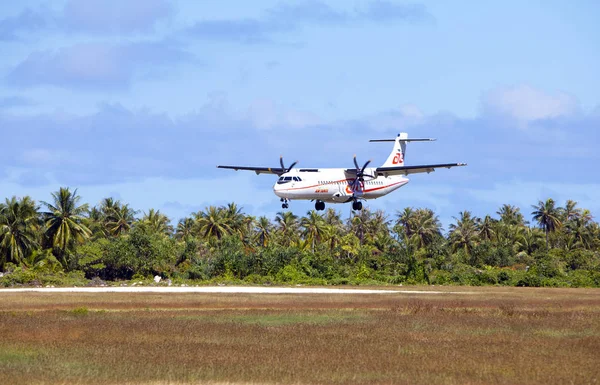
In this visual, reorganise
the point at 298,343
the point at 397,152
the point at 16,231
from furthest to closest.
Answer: the point at 16,231
the point at 397,152
the point at 298,343

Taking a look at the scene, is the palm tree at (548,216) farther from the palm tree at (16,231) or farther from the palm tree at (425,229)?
the palm tree at (16,231)

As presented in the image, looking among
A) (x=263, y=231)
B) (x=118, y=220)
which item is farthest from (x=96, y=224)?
(x=263, y=231)

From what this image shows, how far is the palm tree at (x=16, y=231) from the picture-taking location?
87.1 meters

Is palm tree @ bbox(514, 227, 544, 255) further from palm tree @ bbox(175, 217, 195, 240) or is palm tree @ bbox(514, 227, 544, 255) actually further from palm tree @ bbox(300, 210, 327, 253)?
palm tree @ bbox(175, 217, 195, 240)

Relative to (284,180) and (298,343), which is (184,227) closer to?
(284,180)

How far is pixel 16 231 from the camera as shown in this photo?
87875 millimetres

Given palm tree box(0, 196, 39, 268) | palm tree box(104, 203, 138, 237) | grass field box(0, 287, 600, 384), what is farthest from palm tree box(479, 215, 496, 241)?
grass field box(0, 287, 600, 384)

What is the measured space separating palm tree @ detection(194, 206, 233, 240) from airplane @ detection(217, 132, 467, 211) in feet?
161

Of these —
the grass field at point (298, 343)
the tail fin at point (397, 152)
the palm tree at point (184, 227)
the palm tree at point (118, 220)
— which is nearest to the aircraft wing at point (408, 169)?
Answer: the tail fin at point (397, 152)

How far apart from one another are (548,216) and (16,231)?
8199 cm

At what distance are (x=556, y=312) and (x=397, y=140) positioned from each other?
40.5 meters

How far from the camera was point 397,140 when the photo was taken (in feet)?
265

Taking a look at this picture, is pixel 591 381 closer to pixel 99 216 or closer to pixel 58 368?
pixel 58 368

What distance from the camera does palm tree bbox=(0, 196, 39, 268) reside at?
87.1 metres
